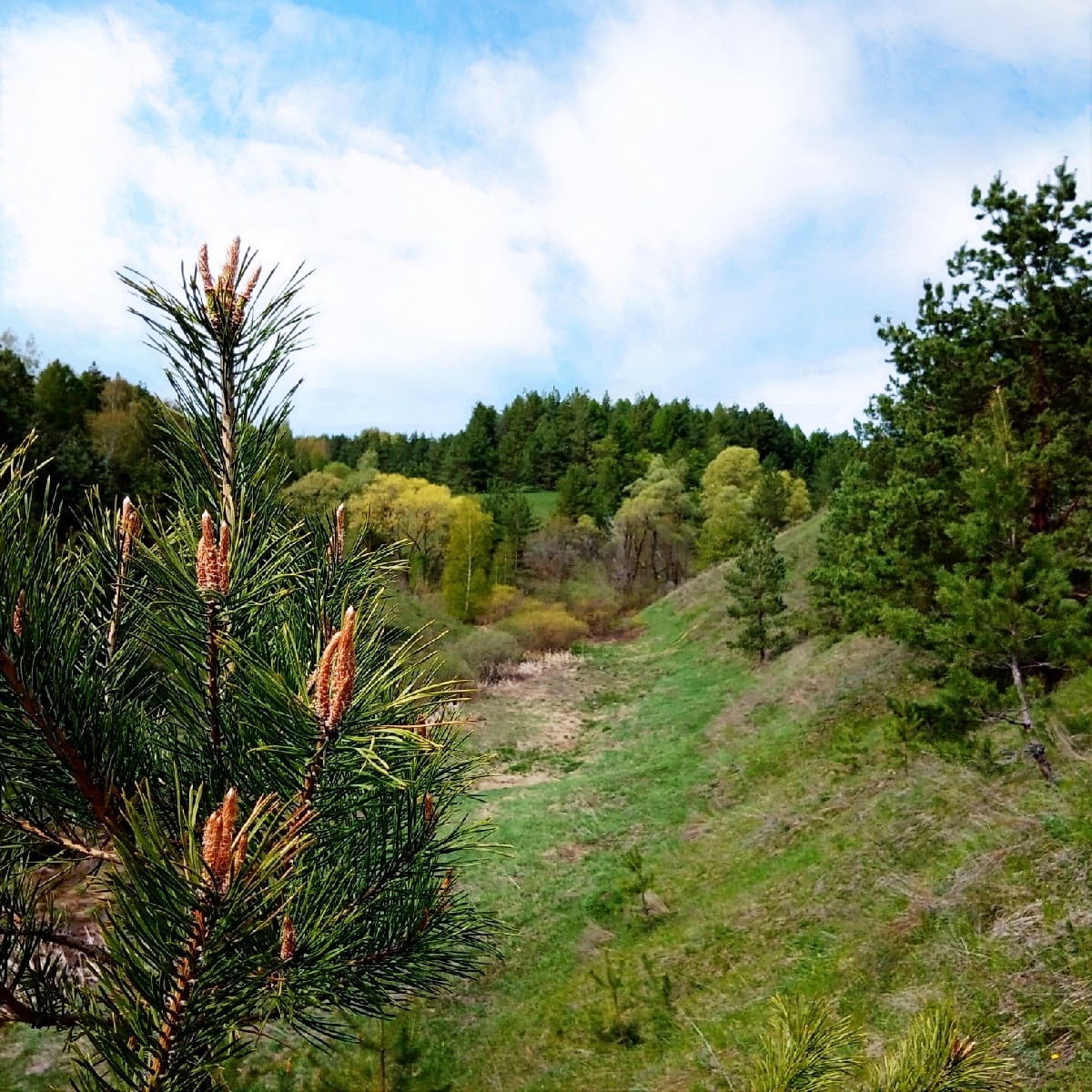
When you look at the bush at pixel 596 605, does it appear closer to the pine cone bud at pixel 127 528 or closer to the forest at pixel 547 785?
the forest at pixel 547 785

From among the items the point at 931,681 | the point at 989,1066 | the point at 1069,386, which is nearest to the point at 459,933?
the point at 989,1066

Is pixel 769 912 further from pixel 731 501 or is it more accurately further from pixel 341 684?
pixel 731 501

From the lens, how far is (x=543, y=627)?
33.6 m

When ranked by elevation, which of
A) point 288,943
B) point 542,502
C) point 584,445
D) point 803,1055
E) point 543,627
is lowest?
point 543,627

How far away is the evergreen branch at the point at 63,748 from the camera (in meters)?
1.50

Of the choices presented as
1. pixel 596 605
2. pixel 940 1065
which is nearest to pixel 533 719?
pixel 596 605

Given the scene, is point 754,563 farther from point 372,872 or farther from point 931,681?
point 372,872

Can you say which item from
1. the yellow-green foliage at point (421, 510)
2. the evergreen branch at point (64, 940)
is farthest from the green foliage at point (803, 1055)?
the yellow-green foliage at point (421, 510)

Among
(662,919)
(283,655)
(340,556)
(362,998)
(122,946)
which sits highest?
(340,556)

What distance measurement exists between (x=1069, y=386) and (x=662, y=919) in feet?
31.4

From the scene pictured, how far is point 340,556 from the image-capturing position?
2473mm

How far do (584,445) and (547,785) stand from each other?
183 feet

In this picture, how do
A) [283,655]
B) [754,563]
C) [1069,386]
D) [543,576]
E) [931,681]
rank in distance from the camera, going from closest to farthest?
[283,655] < [1069,386] < [931,681] < [754,563] < [543,576]

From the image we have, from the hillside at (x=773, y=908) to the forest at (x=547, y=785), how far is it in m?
0.06
